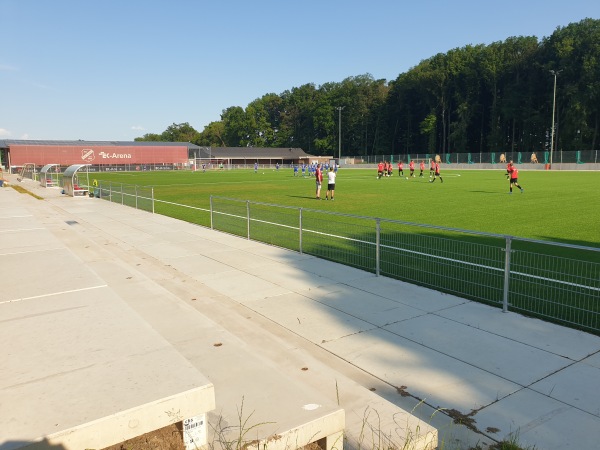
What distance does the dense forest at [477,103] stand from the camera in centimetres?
7431

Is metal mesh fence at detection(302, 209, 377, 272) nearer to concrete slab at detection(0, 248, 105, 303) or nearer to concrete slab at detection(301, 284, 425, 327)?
concrete slab at detection(301, 284, 425, 327)

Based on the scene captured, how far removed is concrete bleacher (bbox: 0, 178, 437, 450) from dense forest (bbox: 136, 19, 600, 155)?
6310 centimetres

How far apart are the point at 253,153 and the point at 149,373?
10681 cm

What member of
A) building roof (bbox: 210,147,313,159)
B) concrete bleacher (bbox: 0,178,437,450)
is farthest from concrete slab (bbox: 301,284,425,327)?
building roof (bbox: 210,147,313,159)

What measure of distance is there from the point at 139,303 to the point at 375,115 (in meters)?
114

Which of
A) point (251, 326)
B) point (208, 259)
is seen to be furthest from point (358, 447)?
point (208, 259)

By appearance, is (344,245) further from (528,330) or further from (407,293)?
A: (528,330)

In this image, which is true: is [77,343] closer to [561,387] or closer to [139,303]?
[139,303]

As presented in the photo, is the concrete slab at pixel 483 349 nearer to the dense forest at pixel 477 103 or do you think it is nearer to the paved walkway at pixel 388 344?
the paved walkway at pixel 388 344

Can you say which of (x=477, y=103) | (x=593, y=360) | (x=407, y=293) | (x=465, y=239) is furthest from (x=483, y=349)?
(x=477, y=103)

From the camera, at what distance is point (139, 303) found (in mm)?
6547

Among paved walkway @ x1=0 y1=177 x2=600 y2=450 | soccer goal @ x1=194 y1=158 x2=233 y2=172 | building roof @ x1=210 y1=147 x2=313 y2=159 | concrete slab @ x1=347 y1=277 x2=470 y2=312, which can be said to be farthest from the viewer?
building roof @ x1=210 y1=147 x2=313 y2=159

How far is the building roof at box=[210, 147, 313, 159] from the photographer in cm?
10350

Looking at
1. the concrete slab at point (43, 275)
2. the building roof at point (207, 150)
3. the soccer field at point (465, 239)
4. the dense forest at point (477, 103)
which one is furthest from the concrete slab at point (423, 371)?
the building roof at point (207, 150)
